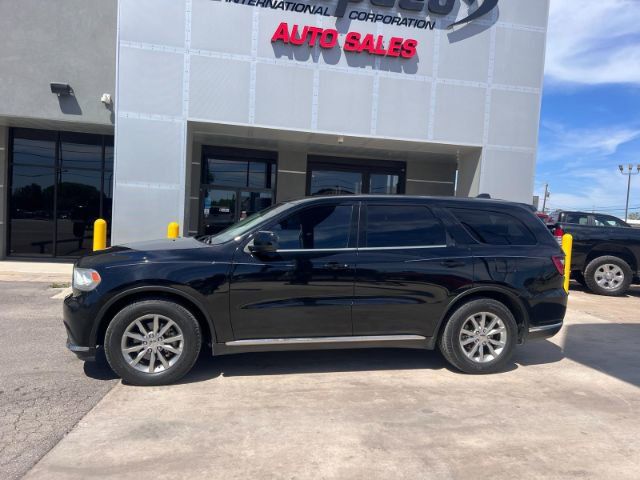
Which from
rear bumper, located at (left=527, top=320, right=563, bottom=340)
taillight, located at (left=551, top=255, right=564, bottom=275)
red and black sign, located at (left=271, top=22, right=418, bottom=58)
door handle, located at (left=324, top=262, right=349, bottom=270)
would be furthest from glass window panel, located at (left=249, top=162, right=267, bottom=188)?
rear bumper, located at (left=527, top=320, right=563, bottom=340)

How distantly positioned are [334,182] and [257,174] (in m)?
2.34

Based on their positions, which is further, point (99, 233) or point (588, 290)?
point (588, 290)

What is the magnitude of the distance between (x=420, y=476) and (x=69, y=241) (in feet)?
40.8

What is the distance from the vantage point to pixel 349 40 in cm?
1058

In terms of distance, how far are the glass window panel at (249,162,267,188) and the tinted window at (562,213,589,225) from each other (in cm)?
799

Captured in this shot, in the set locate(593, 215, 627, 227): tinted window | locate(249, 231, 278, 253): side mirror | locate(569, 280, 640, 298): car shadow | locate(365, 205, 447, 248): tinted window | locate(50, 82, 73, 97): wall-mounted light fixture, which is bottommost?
locate(569, 280, 640, 298): car shadow

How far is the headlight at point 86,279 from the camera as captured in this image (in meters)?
4.16

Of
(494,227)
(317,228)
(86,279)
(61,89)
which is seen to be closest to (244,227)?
(317,228)

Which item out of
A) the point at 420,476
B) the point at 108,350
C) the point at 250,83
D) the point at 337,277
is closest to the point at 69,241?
the point at 250,83

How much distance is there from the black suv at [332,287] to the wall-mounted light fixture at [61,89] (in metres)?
7.94

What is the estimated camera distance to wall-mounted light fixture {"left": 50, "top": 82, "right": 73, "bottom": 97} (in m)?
10.5

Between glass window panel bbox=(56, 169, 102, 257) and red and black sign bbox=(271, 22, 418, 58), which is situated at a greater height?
red and black sign bbox=(271, 22, 418, 58)

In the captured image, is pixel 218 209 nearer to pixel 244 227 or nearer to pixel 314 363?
pixel 244 227

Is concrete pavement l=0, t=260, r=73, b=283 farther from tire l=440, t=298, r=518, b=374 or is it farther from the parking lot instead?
tire l=440, t=298, r=518, b=374
